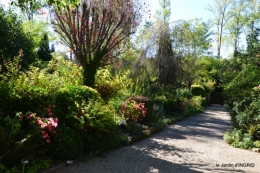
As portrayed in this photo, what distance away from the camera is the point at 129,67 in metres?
13.6

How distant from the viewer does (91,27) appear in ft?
27.0

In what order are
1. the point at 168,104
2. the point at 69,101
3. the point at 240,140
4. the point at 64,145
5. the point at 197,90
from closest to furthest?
the point at 64,145, the point at 69,101, the point at 240,140, the point at 168,104, the point at 197,90

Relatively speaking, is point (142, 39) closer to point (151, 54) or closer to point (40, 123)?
point (151, 54)

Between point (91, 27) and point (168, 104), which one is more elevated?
point (91, 27)

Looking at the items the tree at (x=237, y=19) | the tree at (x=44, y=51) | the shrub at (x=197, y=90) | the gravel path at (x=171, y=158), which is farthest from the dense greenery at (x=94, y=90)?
the tree at (x=237, y=19)

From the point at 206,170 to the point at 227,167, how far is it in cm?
56

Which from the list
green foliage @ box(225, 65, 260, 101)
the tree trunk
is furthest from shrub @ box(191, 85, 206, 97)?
the tree trunk

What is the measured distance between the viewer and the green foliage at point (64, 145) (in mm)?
4242

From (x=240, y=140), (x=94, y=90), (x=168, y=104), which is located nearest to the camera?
(x=94, y=90)

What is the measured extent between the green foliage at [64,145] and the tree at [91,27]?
11.1 feet

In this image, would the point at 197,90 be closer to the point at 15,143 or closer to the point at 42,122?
the point at 42,122

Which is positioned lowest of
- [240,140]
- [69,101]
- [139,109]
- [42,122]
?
[240,140]

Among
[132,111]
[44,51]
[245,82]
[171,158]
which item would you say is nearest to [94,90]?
[132,111]

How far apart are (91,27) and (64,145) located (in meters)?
5.08
